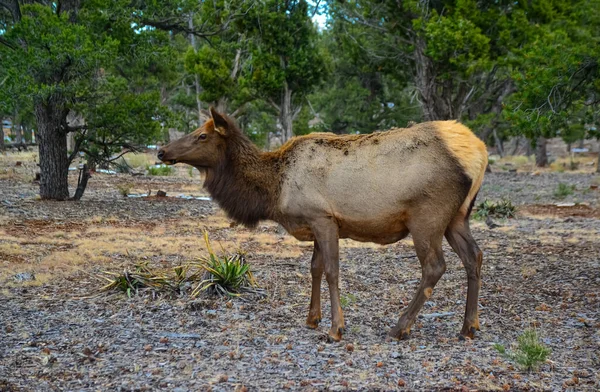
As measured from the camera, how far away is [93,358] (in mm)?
5859

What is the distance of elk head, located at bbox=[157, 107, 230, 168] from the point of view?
296 inches

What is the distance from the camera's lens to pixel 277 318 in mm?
7434

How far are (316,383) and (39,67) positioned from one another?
11129 mm

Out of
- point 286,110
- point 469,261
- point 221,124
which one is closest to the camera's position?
point 469,261

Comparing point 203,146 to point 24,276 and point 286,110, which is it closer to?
point 24,276

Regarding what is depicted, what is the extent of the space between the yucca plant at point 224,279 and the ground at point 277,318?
191 mm

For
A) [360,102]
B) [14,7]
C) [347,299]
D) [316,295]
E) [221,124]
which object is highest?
[14,7]

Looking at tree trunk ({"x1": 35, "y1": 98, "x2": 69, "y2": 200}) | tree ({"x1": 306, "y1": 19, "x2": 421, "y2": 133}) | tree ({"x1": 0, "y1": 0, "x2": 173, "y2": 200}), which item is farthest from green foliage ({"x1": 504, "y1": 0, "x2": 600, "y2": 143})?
tree ({"x1": 306, "y1": 19, "x2": 421, "y2": 133})

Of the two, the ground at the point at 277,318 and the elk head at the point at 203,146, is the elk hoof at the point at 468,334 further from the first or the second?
the elk head at the point at 203,146

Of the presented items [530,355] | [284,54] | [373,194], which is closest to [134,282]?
[373,194]

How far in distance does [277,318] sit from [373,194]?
6.46 ft

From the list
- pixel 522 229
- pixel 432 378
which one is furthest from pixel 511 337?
pixel 522 229

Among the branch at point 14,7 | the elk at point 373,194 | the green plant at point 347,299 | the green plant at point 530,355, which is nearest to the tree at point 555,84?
the elk at point 373,194

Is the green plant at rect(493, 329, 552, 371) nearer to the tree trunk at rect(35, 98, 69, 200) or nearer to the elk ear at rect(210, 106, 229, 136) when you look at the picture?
the elk ear at rect(210, 106, 229, 136)
